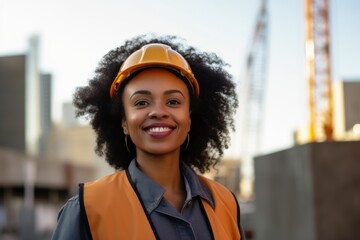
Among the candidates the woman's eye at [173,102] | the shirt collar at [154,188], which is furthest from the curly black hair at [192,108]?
the shirt collar at [154,188]

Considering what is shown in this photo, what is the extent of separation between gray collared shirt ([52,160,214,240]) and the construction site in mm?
720

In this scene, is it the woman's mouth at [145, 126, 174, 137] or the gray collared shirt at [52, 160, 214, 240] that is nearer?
the gray collared shirt at [52, 160, 214, 240]

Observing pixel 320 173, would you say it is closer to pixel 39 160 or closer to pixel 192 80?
pixel 192 80

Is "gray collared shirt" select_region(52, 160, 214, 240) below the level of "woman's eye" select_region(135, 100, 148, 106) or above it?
below

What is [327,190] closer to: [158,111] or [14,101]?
[158,111]

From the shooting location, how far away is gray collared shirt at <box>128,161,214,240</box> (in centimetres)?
239

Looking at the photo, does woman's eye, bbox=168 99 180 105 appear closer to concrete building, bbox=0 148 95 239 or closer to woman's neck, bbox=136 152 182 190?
woman's neck, bbox=136 152 182 190

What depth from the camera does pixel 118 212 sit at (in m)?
2.37

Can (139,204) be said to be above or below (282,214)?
above

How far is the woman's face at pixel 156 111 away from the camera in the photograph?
2.53m

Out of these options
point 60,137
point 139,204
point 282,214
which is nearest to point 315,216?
point 282,214

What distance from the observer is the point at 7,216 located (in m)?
37.7

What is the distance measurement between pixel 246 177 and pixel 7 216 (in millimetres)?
36506

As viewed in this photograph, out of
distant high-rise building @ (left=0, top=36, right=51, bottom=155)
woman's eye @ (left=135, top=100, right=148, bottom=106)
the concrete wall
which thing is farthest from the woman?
distant high-rise building @ (left=0, top=36, right=51, bottom=155)
